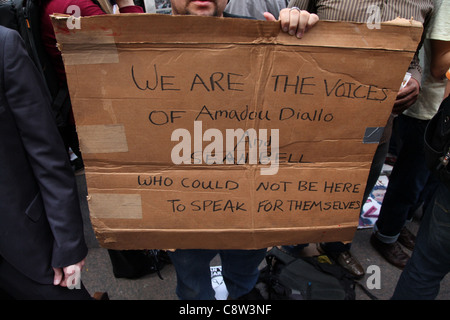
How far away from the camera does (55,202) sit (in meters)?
0.92

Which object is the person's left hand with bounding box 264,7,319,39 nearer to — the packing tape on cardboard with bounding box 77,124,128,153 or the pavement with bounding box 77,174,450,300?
the packing tape on cardboard with bounding box 77,124,128,153

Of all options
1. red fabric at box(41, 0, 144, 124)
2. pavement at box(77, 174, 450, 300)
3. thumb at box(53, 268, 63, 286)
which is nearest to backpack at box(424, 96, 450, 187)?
pavement at box(77, 174, 450, 300)

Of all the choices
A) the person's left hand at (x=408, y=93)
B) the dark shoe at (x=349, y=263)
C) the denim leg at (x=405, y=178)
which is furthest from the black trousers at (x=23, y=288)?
the denim leg at (x=405, y=178)

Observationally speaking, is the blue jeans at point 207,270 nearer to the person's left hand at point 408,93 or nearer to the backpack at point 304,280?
the backpack at point 304,280

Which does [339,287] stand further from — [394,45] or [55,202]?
[55,202]

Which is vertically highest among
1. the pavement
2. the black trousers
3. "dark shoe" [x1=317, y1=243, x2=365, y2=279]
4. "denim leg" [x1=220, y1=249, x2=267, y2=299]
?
the black trousers

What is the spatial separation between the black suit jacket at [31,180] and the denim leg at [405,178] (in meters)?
1.82

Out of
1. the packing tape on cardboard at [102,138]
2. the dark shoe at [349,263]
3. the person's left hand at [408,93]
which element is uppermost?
the person's left hand at [408,93]

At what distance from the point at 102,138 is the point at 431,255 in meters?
1.41

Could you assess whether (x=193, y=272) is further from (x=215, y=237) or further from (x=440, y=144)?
(x=440, y=144)

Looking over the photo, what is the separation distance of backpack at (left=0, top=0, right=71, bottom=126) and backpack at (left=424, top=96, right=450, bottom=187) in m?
1.96

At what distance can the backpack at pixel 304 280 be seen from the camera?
1.61 m

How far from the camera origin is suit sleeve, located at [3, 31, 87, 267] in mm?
775

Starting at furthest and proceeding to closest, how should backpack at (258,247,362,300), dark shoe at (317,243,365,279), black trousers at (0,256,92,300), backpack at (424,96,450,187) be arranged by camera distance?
dark shoe at (317,243,365,279)
backpack at (258,247,362,300)
backpack at (424,96,450,187)
black trousers at (0,256,92,300)
